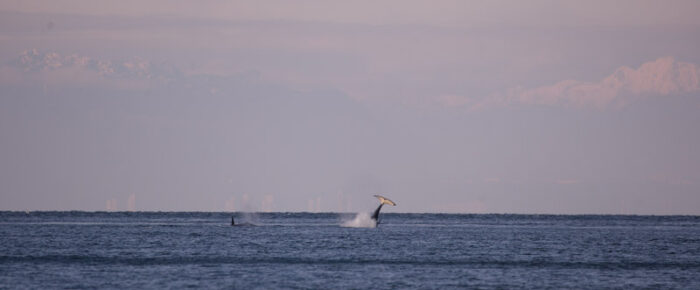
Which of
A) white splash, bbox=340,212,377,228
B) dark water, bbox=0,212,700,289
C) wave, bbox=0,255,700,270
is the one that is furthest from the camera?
white splash, bbox=340,212,377,228

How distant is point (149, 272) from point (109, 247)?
29.1 metres

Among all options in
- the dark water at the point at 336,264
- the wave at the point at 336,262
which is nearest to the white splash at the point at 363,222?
the dark water at the point at 336,264

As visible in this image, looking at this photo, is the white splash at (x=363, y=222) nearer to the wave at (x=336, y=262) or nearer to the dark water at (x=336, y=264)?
the dark water at (x=336, y=264)

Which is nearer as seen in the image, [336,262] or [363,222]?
[336,262]

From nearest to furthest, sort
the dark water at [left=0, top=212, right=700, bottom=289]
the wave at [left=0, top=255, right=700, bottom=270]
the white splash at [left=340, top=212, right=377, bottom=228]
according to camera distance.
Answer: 1. the dark water at [left=0, top=212, right=700, bottom=289]
2. the wave at [left=0, top=255, right=700, bottom=270]
3. the white splash at [left=340, top=212, right=377, bottom=228]

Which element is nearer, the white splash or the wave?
the wave

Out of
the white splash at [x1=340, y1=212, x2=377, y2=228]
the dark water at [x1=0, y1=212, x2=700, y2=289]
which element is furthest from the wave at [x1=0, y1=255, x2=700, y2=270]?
the white splash at [x1=340, y1=212, x2=377, y2=228]

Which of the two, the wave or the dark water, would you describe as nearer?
the dark water

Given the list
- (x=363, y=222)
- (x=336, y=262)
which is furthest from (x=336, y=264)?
(x=363, y=222)

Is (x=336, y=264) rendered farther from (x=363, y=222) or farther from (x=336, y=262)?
(x=363, y=222)

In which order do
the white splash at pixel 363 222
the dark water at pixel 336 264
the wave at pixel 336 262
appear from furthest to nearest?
the white splash at pixel 363 222 < the wave at pixel 336 262 < the dark water at pixel 336 264

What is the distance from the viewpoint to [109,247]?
9838cm

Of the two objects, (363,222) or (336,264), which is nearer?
(336,264)

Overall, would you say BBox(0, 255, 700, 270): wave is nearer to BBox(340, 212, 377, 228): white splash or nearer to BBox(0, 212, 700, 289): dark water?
BBox(0, 212, 700, 289): dark water
